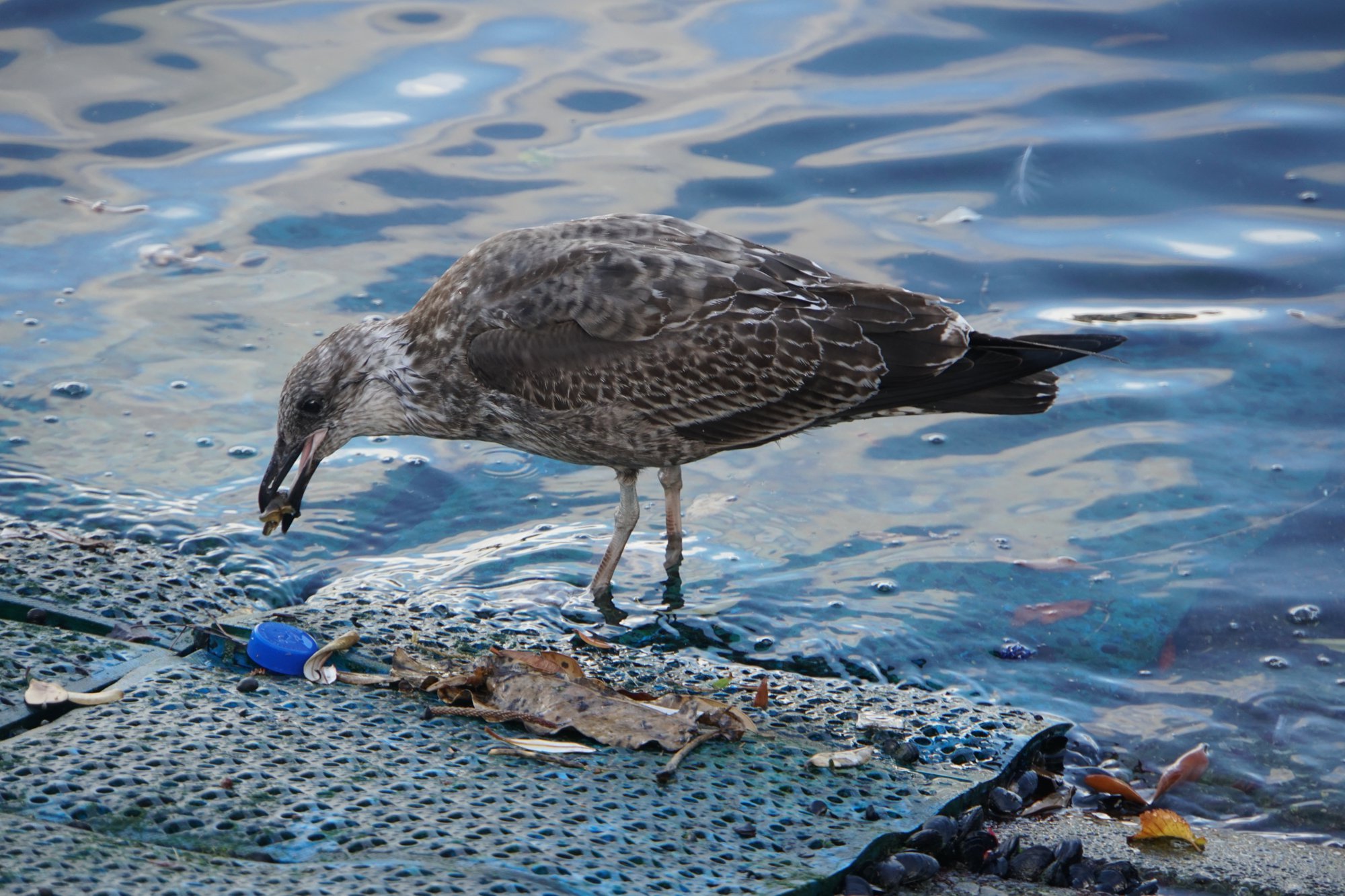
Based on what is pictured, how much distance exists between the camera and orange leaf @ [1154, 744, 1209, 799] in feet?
14.6

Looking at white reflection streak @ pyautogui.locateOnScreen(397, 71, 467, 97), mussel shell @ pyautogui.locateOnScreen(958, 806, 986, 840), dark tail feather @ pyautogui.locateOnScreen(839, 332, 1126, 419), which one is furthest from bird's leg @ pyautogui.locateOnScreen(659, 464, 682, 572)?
white reflection streak @ pyautogui.locateOnScreen(397, 71, 467, 97)

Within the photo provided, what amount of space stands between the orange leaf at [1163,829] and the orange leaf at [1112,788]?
0.43m

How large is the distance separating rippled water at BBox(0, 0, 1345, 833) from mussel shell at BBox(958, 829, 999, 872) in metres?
1.21

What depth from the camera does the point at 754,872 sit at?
3.17 m

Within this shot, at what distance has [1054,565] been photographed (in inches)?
230

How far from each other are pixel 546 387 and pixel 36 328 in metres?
Result: 3.63

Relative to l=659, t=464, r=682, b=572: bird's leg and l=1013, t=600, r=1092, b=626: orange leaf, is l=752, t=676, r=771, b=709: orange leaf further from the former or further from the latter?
l=1013, t=600, r=1092, b=626: orange leaf

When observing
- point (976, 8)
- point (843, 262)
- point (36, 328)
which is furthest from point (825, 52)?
point (36, 328)

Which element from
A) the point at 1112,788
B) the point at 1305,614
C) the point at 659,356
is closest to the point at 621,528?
the point at 659,356

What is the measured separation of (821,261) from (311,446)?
3681mm

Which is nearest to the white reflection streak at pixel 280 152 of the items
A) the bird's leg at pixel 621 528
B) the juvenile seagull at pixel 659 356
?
the juvenile seagull at pixel 659 356

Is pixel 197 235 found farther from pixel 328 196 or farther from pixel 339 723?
pixel 339 723

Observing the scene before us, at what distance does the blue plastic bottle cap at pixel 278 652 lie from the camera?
409 centimetres

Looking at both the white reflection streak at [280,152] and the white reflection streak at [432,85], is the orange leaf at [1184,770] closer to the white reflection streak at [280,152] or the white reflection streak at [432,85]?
the white reflection streak at [280,152]
